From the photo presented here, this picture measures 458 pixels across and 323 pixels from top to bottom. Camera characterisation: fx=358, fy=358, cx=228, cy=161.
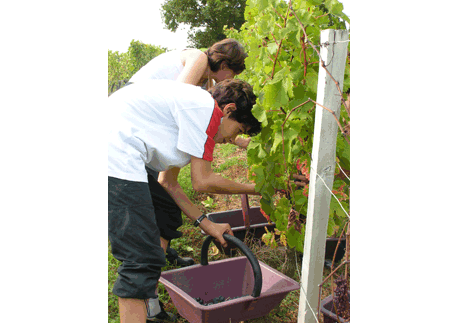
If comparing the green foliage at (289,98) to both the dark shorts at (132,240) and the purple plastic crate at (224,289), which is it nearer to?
the purple plastic crate at (224,289)

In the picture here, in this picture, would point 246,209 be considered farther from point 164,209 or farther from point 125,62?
point 125,62

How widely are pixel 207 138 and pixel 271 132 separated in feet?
1.91

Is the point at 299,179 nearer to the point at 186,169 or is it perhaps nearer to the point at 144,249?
the point at 144,249

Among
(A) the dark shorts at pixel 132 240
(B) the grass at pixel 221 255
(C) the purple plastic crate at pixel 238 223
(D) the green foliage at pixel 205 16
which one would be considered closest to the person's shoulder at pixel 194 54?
(A) the dark shorts at pixel 132 240

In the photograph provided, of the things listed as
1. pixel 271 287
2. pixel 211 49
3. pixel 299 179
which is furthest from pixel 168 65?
pixel 271 287

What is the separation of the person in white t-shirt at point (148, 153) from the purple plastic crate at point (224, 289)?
27 cm

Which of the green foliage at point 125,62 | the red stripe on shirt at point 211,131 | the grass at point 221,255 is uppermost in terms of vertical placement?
the green foliage at point 125,62

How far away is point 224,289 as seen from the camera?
7.27ft

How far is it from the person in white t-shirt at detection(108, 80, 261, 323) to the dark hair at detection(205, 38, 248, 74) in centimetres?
60

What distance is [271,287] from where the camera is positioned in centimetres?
199

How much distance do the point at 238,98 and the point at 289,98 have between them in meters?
0.28

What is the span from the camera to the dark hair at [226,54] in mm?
Result: 2369

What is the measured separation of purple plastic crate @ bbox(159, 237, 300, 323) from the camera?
5.56 ft

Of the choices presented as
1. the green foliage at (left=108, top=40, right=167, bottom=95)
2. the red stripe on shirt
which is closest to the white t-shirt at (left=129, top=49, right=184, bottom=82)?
the red stripe on shirt
